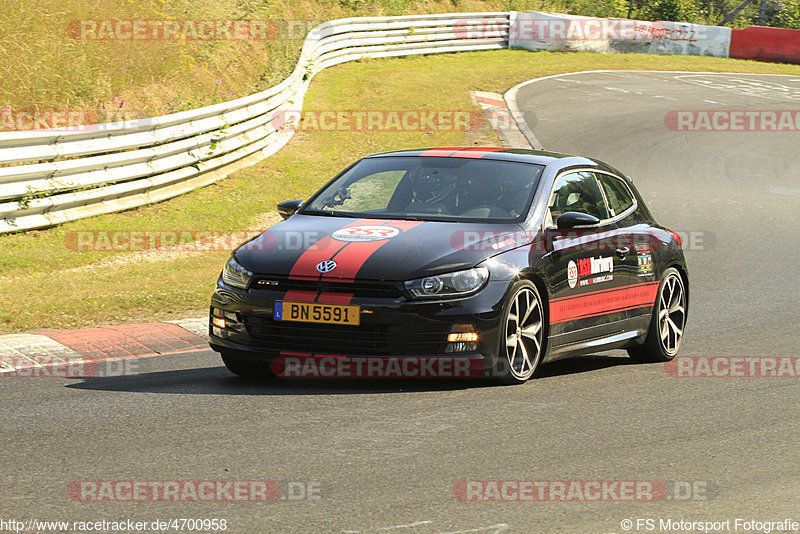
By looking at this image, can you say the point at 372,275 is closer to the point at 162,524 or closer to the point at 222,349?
the point at 222,349

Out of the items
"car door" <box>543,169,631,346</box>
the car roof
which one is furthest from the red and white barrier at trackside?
"car door" <box>543,169,631,346</box>

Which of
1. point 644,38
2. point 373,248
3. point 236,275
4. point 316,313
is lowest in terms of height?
point 316,313

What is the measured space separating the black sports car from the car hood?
0.5 inches

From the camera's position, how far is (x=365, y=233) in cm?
700

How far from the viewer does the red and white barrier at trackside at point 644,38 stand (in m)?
36.4

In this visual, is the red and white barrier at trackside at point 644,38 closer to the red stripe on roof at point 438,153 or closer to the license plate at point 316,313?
the red stripe on roof at point 438,153

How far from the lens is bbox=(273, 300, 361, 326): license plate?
21.1 feet

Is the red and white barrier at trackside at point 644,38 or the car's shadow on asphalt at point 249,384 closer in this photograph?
the car's shadow on asphalt at point 249,384

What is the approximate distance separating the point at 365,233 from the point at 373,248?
1.09 feet
